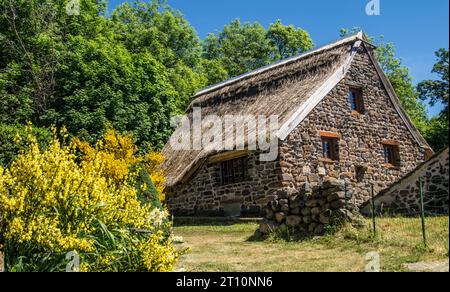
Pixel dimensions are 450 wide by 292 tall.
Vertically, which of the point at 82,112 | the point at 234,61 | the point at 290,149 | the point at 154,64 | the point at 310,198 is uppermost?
the point at 234,61

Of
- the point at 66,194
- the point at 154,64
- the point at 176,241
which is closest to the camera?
the point at 66,194

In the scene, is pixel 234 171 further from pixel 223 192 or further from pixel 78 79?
pixel 78 79

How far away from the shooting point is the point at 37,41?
856 inches

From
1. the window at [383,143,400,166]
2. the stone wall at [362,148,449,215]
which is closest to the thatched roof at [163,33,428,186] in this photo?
the window at [383,143,400,166]

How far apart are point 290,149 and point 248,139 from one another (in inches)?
55.1

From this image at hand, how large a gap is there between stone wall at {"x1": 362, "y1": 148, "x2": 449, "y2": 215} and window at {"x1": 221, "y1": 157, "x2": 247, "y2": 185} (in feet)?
15.4

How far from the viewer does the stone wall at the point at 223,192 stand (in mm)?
16234

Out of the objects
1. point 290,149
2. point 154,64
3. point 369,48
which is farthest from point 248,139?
point 154,64

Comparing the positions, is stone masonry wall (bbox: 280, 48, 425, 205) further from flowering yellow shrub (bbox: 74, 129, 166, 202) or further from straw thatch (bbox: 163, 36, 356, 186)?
flowering yellow shrub (bbox: 74, 129, 166, 202)

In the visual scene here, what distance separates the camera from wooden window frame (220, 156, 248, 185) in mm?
17203

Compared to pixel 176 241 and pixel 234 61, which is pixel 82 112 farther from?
pixel 234 61

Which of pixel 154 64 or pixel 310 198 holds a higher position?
pixel 154 64

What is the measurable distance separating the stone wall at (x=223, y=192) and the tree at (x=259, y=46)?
18908 mm

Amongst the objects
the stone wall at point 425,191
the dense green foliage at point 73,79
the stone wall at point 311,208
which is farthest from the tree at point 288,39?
the stone wall at point 311,208
